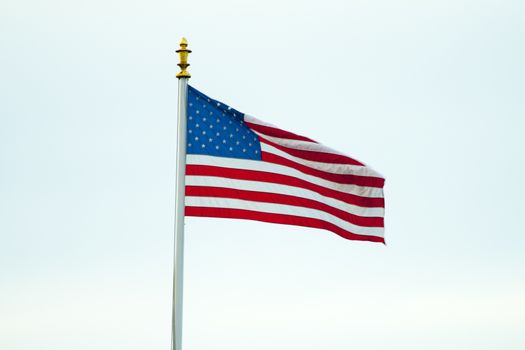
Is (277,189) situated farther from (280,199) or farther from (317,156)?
(317,156)

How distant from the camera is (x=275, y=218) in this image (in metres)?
26.0

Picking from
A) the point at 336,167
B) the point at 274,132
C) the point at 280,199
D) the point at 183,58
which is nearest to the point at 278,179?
the point at 280,199

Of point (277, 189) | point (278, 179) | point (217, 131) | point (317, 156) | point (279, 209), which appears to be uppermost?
point (217, 131)

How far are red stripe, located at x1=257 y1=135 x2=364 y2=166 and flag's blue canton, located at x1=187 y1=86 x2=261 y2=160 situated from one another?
1.37 ft

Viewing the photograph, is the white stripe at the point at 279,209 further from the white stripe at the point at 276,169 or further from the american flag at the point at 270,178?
the white stripe at the point at 276,169

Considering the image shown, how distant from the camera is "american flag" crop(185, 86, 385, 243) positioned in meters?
25.5

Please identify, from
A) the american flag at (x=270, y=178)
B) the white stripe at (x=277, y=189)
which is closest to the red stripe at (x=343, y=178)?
the american flag at (x=270, y=178)

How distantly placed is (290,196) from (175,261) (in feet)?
11.0

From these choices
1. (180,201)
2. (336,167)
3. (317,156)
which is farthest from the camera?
Answer: (336,167)

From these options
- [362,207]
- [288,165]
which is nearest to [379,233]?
[362,207]

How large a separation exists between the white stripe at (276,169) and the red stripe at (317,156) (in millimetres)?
347

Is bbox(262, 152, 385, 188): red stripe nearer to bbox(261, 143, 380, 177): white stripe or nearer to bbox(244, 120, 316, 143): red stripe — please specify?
bbox(261, 143, 380, 177): white stripe

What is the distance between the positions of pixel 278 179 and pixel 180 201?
8.10 feet

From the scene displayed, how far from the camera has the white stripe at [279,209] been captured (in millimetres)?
25172
